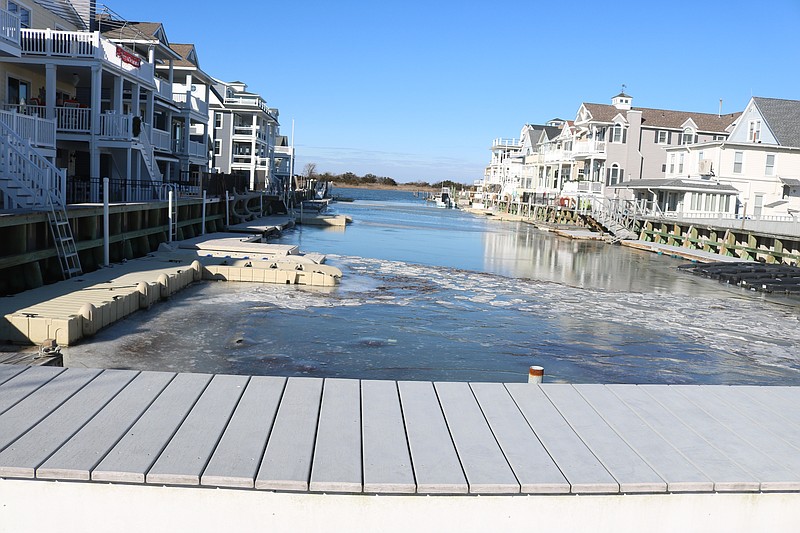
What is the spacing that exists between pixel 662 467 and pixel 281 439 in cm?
269

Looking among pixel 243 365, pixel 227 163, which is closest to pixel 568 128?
pixel 227 163

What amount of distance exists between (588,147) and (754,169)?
51.9ft

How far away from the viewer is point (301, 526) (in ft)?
15.0

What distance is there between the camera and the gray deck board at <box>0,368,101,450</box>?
5.08m

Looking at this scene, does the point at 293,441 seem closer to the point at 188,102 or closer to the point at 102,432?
the point at 102,432

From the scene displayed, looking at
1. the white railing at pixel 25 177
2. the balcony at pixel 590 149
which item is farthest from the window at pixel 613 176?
the white railing at pixel 25 177

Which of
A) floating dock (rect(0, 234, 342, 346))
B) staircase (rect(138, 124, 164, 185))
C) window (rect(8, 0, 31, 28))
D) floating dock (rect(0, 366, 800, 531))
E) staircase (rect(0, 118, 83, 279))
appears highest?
window (rect(8, 0, 31, 28))

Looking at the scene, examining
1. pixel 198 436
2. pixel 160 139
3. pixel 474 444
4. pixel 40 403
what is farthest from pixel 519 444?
pixel 160 139

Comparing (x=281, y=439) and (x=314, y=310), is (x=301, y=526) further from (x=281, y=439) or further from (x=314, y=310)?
(x=314, y=310)

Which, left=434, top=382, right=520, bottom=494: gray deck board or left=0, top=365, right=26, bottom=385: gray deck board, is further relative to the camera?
left=0, top=365, right=26, bottom=385: gray deck board

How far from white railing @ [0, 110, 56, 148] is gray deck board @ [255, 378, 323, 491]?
672 inches

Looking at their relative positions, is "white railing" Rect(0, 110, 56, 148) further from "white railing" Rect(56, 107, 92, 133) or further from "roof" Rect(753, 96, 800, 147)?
"roof" Rect(753, 96, 800, 147)

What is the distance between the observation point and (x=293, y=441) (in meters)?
5.11

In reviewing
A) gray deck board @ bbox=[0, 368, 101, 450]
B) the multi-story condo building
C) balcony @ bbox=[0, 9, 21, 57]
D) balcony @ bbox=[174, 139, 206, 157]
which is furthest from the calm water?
the multi-story condo building
